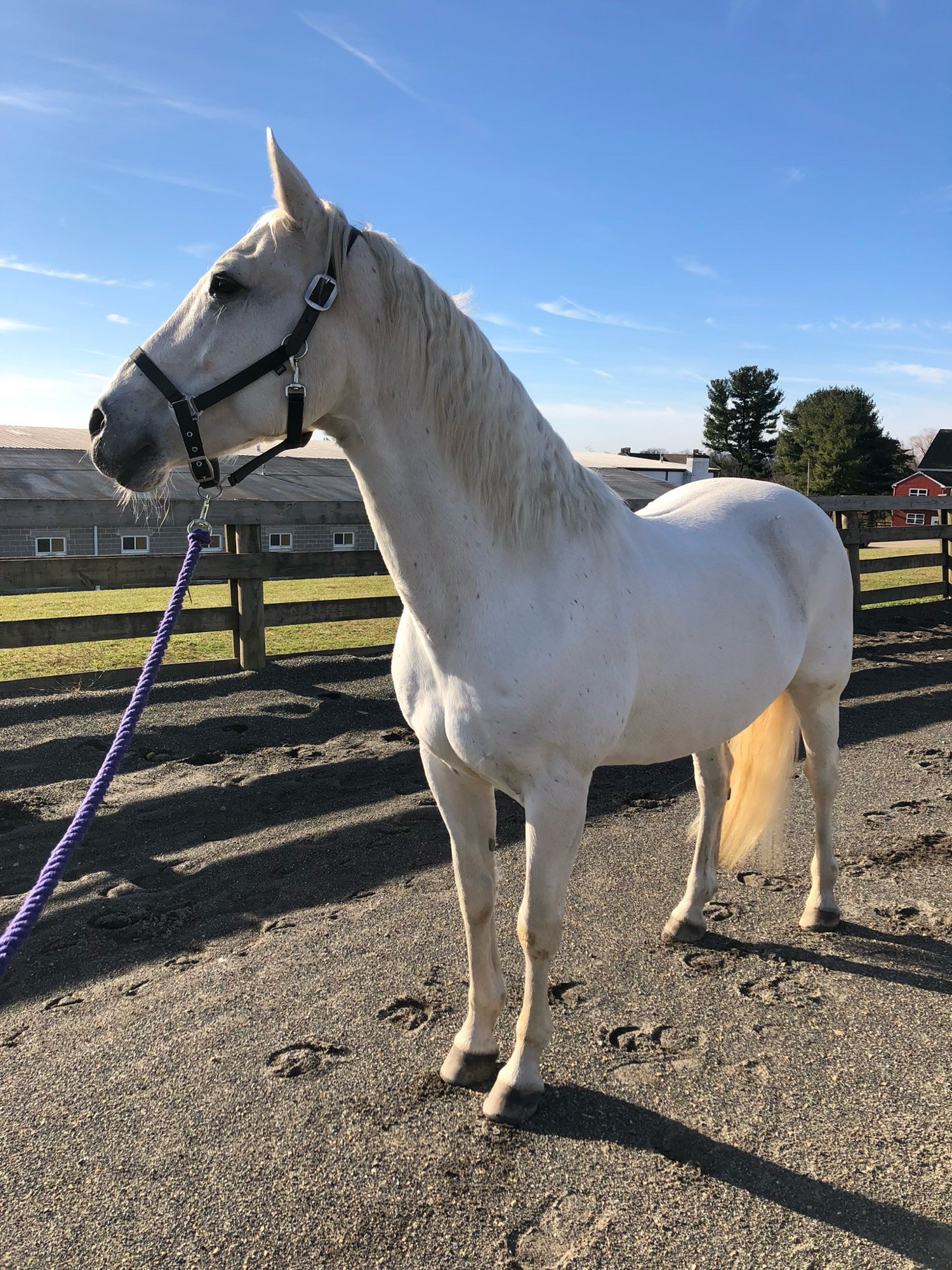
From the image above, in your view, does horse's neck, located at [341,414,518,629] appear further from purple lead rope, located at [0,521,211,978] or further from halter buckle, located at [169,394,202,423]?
purple lead rope, located at [0,521,211,978]

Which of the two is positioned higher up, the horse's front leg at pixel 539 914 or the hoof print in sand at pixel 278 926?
the horse's front leg at pixel 539 914

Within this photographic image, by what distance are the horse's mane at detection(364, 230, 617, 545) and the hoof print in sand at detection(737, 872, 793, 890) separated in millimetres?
2142

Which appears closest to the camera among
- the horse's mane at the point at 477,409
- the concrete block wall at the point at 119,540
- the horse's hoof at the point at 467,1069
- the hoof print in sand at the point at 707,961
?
the horse's mane at the point at 477,409

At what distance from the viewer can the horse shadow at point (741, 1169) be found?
1723 millimetres

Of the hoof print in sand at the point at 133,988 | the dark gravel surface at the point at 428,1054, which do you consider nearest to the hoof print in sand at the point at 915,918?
the dark gravel surface at the point at 428,1054

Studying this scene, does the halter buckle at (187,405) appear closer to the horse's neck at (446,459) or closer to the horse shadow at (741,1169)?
the horse's neck at (446,459)

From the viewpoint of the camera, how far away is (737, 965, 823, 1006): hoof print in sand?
262cm

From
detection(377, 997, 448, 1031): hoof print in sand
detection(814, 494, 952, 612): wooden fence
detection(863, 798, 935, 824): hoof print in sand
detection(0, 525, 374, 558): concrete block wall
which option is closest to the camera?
detection(377, 997, 448, 1031): hoof print in sand

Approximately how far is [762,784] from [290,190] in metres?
2.82

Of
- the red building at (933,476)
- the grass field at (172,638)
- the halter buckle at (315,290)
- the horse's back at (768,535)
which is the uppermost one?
the red building at (933,476)

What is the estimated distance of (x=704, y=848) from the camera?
3.24 m

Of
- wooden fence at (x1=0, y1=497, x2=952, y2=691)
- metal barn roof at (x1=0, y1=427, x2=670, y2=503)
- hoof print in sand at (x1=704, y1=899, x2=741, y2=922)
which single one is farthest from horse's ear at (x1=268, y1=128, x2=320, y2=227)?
metal barn roof at (x1=0, y1=427, x2=670, y2=503)

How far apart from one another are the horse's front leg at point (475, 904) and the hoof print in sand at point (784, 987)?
0.89m

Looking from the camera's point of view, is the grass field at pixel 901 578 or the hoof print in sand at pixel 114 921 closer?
the hoof print in sand at pixel 114 921
